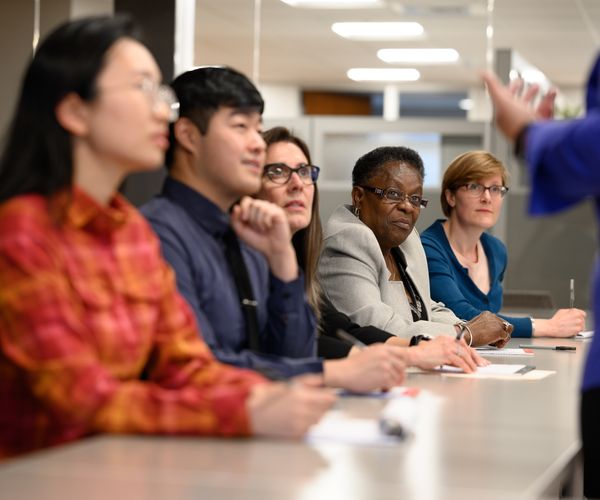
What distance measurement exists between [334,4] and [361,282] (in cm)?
309

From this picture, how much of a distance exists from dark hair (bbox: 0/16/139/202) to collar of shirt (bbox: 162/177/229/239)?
0.65 m

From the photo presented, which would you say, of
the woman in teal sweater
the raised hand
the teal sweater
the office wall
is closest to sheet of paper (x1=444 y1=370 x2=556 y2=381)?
the raised hand

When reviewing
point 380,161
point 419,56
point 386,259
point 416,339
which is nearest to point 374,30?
point 419,56

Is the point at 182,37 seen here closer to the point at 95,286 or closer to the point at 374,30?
the point at 374,30

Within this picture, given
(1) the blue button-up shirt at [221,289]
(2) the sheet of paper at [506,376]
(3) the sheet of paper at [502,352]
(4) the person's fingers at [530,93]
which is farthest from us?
(3) the sheet of paper at [502,352]

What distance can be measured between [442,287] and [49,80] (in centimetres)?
269

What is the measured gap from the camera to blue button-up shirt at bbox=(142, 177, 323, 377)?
2346mm

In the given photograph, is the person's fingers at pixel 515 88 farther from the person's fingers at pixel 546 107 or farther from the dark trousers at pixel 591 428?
the dark trousers at pixel 591 428

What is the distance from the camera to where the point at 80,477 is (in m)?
1.41

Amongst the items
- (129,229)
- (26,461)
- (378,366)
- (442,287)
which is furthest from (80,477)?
(442,287)

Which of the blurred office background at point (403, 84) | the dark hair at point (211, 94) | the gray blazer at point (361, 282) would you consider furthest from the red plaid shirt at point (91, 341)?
the blurred office background at point (403, 84)

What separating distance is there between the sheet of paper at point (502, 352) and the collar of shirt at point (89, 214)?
5.88ft

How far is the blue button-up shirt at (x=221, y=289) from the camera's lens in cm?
235

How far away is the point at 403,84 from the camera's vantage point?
247 inches
